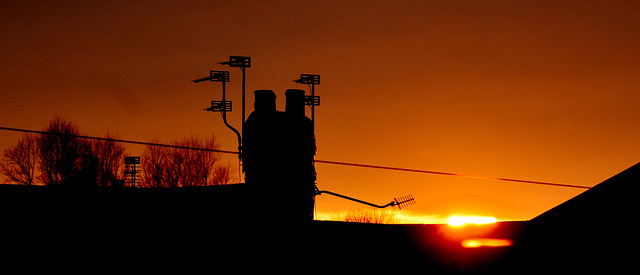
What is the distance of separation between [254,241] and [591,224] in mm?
8204

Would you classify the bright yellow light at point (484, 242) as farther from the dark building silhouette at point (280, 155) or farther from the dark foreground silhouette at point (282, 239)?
the dark building silhouette at point (280, 155)

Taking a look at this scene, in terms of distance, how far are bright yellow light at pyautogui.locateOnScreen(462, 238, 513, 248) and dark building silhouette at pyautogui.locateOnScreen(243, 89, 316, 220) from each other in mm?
13305

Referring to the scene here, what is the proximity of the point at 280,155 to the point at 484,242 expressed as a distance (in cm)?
1573

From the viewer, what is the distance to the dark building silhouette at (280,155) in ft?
95.5

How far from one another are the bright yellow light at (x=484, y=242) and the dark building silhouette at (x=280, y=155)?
13305 millimetres

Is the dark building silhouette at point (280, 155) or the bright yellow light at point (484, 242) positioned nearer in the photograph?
the bright yellow light at point (484, 242)

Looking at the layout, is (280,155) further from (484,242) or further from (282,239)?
(484,242)

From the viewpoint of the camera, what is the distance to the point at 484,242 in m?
15.2

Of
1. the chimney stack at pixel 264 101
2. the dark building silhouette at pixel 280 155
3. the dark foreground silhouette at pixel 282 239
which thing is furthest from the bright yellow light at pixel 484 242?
the chimney stack at pixel 264 101

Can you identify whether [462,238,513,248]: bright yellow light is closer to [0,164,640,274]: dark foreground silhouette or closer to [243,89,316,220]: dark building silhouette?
[0,164,640,274]: dark foreground silhouette

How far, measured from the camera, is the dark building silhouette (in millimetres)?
29109

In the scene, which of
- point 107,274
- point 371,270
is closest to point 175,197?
point 107,274

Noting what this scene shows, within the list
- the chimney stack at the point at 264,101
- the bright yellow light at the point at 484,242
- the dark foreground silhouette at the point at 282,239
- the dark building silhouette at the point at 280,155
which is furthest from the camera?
the chimney stack at the point at 264,101

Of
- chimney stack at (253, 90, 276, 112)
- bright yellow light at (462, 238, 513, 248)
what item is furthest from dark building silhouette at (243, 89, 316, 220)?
bright yellow light at (462, 238, 513, 248)
